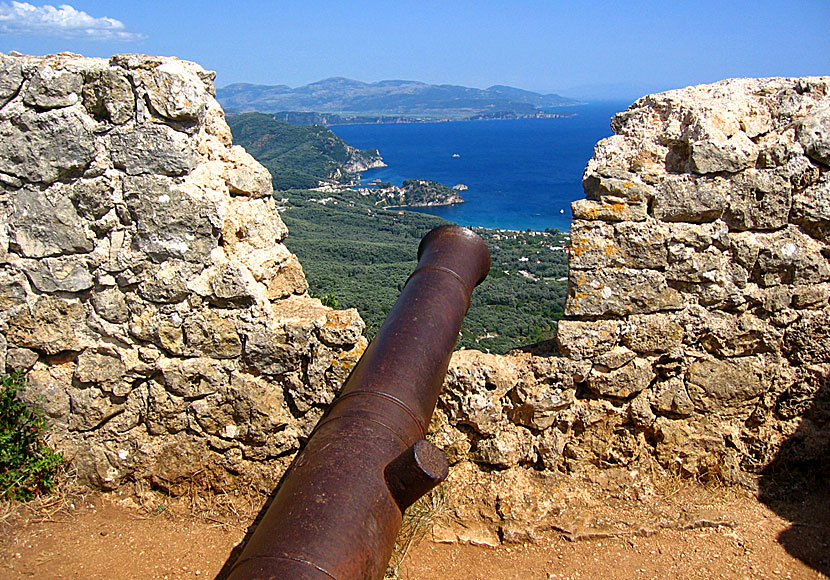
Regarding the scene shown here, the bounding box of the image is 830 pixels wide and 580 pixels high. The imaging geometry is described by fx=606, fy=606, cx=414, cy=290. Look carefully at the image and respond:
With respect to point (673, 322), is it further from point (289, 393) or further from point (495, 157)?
point (495, 157)

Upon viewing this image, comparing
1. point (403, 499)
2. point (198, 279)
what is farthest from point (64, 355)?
point (403, 499)

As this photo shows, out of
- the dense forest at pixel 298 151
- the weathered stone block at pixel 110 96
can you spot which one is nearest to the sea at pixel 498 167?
the dense forest at pixel 298 151

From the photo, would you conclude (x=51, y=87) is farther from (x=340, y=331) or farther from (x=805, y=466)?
(x=805, y=466)

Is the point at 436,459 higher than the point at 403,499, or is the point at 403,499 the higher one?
the point at 436,459

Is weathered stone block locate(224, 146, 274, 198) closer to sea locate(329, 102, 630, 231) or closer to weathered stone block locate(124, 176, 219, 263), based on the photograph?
weathered stone block locate(124, 176, 219, 263)

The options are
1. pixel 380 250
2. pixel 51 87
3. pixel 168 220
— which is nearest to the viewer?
pixel 51 87

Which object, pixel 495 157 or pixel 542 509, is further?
pixel 495 157

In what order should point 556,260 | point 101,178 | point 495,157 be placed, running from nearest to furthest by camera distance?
point 101,178, point 556,260, point 495,157

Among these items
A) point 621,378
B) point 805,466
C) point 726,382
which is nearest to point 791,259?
point 726,382
